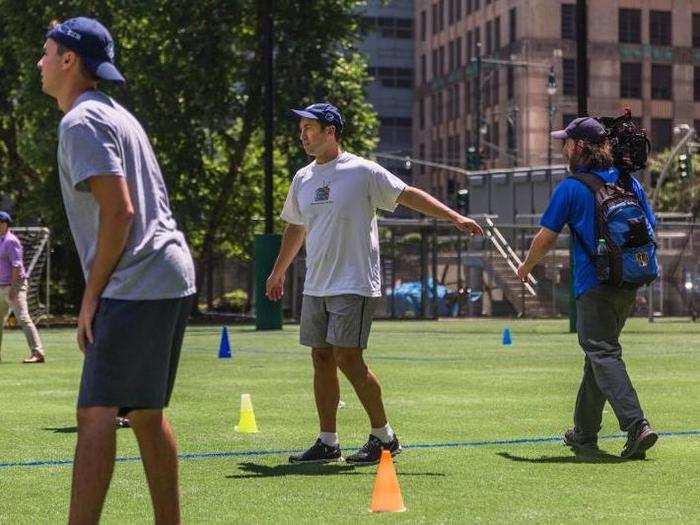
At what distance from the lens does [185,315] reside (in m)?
5.84

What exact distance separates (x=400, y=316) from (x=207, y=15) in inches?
406

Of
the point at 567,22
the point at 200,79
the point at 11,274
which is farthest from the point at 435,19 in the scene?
the point at 11,274

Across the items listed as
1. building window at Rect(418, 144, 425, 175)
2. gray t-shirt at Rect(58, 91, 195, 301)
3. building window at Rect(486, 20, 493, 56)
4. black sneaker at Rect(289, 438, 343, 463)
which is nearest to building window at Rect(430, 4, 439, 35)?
building window at Rect(418, 144, 425, 175)

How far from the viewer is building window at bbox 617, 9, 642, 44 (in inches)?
3273

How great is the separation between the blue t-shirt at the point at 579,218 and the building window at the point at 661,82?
7680 centimetres

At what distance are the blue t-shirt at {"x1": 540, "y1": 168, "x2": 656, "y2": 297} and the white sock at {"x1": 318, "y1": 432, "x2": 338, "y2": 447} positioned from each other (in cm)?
164

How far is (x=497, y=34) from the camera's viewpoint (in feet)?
276

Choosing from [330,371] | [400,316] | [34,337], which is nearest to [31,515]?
[330,371]

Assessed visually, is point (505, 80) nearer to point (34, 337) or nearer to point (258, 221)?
point (258, 221)

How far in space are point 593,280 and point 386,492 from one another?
2.68 meters

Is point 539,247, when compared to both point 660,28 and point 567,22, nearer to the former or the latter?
point 567,22

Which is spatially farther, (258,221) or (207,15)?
(258,221)

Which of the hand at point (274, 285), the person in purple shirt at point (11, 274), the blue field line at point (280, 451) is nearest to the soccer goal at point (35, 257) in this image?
the person in purple shirt at point (11, 274)

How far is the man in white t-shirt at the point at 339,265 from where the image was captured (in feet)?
29.9
